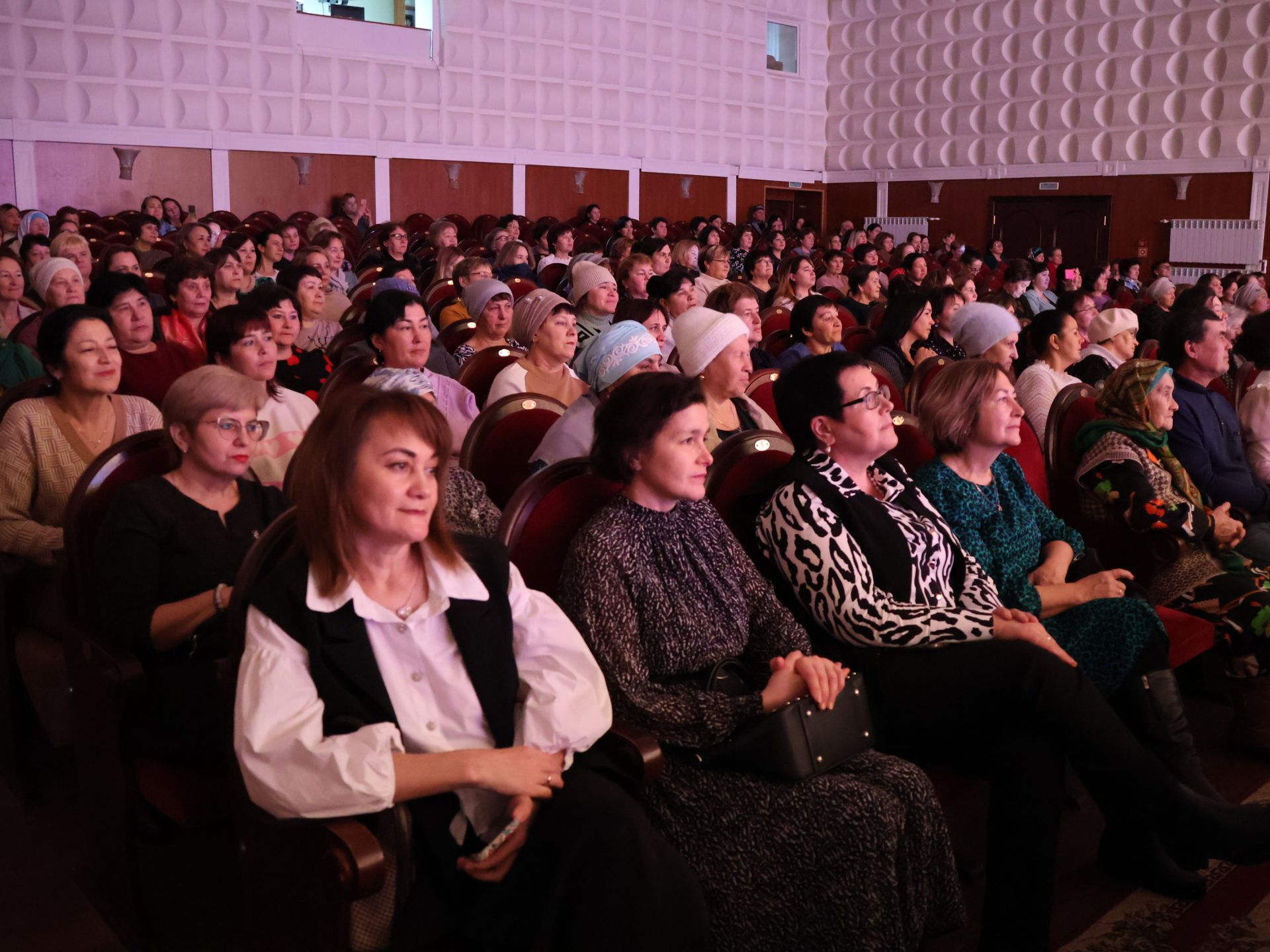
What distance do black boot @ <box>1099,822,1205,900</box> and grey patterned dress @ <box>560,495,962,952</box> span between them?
2.26ft

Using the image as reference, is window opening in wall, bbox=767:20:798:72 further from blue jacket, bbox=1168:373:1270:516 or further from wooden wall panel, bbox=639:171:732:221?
blue jacket, bbox=1168:373:1270:516

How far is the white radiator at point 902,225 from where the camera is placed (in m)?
17.1

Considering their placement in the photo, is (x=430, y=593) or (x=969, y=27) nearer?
(x=430, y=593)

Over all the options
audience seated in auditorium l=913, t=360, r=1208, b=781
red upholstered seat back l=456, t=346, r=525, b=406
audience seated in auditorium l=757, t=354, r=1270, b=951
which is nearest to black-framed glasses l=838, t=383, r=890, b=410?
audience seated in auditorium l=757, t=354, r=1270, b=951

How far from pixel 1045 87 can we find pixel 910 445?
1416 cm

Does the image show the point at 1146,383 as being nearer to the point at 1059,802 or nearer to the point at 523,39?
the point at 1059,802

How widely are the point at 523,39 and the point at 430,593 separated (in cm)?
1407

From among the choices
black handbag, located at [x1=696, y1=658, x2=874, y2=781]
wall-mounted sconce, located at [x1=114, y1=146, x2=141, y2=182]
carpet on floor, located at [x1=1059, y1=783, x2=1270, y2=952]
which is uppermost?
wall-mounted sconce, located at [x1=114, y1=146, x2=141, y2=182]

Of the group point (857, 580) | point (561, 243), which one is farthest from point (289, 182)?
point (857, 580)

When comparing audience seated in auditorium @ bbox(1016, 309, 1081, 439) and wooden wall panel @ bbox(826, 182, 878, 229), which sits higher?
wooden wall panel @ bbox(826, 182, 878, 229)

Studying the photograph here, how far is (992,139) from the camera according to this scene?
16.1 m

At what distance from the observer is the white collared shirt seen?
155 cm

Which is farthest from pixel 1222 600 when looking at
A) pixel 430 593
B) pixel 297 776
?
pixel 297 776

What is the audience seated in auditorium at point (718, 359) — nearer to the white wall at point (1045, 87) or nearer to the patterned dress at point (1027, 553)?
the patterned dress at point (1027, 553)
